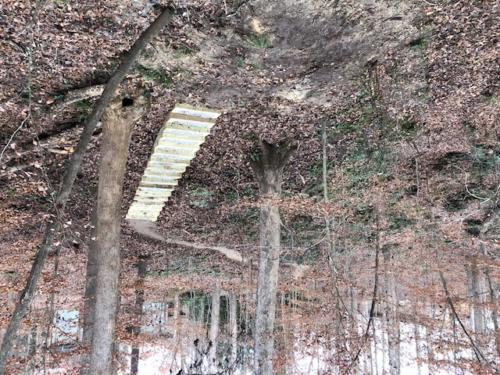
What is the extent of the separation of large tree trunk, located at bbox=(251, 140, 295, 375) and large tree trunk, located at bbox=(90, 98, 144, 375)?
2.94 metres

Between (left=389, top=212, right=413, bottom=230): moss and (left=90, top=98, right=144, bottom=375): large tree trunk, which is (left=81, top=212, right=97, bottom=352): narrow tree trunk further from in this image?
(left=389, top=212, right=413, bottom=230): moss

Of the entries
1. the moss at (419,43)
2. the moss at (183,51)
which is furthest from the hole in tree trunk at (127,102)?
the moss at (419,43)

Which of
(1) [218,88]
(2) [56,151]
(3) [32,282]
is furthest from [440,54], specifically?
(2) [56,151]

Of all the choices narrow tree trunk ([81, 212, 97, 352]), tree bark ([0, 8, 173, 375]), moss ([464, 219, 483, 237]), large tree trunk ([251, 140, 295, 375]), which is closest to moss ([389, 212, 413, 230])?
moss ([464, 219, 483, 237])

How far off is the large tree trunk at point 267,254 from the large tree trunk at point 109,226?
2937mm

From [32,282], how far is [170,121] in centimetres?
390

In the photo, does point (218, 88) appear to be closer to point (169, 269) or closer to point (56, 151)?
point (56, 151)

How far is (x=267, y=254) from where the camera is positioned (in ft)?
25.4

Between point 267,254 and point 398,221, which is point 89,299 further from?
point 398,221

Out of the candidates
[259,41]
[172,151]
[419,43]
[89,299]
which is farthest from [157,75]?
[89,299]

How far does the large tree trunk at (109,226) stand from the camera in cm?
489

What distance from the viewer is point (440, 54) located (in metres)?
5.80

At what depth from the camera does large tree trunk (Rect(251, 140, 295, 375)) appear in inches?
290

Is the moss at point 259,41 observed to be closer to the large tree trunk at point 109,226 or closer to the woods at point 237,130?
the woods at point 237,130
